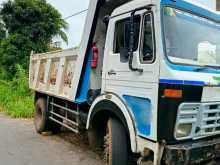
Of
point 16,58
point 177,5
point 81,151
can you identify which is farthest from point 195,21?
point 16,58

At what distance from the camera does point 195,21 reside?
438 centimetres

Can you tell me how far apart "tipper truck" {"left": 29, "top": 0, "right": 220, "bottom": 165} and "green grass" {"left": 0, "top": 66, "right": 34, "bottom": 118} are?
7.01m

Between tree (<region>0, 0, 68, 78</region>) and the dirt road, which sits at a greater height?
tree (<region>0, 0, 68, 78</region>)

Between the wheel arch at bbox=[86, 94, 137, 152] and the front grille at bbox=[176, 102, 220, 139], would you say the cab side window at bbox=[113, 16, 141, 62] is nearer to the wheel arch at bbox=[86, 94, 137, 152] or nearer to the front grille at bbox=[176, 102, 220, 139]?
the wheel arch at bbox=[86, 94, 137, 152]

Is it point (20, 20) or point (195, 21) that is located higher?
point (20, 20)

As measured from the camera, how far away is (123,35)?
15.1ft

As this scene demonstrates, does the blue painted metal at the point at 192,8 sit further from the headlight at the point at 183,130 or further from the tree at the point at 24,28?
the tree at the point at 24,28

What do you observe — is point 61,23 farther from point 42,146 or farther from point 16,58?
point 42,146

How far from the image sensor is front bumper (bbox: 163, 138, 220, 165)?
371cm

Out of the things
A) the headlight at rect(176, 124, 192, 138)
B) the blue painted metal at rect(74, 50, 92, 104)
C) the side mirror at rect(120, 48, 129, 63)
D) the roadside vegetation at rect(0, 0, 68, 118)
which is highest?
the roadside vegetation at rect(0, 0, 68, 118)

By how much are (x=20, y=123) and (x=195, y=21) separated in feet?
24.4

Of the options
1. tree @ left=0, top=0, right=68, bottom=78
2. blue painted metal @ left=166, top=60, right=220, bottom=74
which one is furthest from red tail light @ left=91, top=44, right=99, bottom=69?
tree @ left=0, top=0, right=68, bottom=78

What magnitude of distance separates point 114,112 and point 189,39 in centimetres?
142

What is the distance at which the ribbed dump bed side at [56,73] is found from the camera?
6318 millimetres
